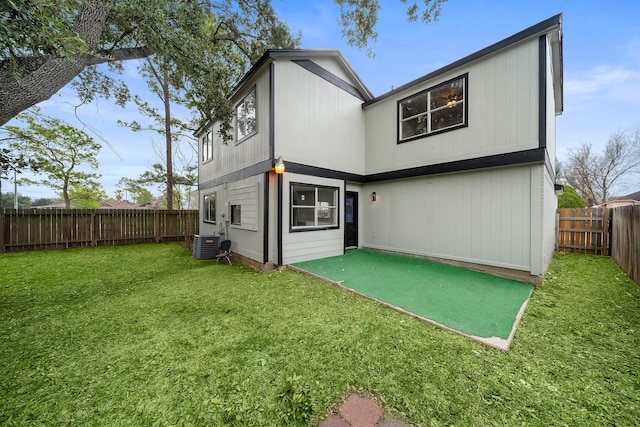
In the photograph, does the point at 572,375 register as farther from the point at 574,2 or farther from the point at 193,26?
the point at 574,2

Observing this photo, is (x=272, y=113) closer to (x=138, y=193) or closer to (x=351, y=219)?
(x=351, y=219)

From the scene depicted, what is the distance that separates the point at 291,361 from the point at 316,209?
4.56m

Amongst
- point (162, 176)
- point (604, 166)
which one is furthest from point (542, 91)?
point (604, 166)

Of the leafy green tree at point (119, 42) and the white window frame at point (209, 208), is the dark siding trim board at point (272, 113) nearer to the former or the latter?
the leafy green tree at point (119, 42)

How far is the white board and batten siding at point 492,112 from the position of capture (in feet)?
15.5

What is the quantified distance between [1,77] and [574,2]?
524 inches

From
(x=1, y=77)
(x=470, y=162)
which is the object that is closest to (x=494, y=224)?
(x=470, y=162)

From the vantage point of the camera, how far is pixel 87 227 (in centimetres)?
913

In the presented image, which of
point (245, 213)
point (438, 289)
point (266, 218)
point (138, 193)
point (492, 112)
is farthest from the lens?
point (138, 193)

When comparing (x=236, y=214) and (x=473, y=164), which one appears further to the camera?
(x=236, y=214)

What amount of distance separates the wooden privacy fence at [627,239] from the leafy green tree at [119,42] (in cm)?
889

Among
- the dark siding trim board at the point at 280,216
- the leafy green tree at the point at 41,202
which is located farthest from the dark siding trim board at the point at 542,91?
the leafy green tree at the point at 41,202

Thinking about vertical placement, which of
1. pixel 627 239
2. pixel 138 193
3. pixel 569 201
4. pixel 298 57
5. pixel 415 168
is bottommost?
pixel 627 239

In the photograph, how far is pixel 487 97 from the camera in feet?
17.4
